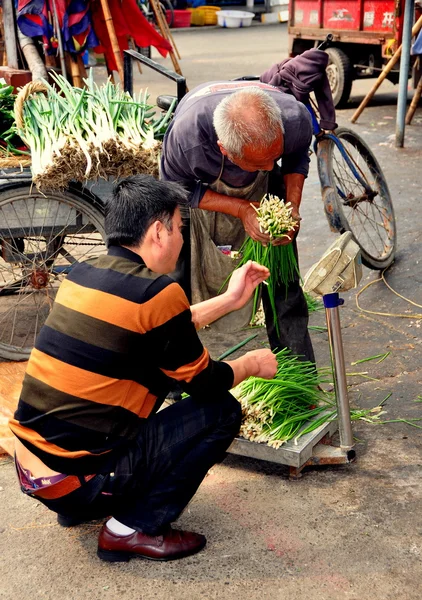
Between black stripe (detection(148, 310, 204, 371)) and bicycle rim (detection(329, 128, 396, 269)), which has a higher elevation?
black stripe (detection(148, 310, 204, 371))

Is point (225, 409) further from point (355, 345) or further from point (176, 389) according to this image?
point (355, 345)

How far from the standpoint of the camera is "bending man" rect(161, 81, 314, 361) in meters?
3.21

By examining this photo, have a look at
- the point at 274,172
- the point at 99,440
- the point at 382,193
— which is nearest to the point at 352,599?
the point at 99,440

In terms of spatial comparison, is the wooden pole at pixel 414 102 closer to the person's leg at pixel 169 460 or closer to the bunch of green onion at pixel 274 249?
the bunch of green onion at pixel 274 249

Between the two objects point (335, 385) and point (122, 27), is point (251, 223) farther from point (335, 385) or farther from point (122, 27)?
point (122, 27)

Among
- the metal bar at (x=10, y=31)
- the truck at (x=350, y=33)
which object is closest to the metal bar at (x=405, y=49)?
the truck at (x=350, y=33)

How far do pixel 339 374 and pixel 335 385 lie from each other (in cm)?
6

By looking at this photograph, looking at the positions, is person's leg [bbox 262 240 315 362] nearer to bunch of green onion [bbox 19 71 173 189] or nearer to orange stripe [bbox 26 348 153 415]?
bunch of green onion [bbox 19 71 173 189]

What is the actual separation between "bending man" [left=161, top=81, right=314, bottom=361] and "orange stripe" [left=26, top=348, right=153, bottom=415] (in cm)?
115

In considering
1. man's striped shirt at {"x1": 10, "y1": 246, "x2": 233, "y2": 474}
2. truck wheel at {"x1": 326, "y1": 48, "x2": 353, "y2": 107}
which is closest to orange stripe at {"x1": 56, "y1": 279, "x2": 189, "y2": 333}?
man's striped shirt at {"x1": 10, "y1": 246, "x2": 233, "y2": 474}

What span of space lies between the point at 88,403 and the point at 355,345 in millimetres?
2284

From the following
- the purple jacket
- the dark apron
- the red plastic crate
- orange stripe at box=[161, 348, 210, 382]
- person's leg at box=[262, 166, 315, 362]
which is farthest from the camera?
the red plastic crate

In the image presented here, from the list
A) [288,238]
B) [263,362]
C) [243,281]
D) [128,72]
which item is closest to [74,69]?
[128,72]

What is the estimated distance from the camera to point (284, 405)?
11.2ft
